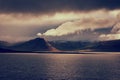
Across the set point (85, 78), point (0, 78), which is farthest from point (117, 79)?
point (0, 78)

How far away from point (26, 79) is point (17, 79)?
3938mm

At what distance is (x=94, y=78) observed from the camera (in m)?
133

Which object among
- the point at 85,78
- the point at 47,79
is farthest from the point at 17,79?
the point at 85,78

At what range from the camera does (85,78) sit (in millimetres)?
133500

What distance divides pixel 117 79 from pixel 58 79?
87.1ft

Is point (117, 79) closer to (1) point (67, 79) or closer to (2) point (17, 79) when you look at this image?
(1) point (67, 79)

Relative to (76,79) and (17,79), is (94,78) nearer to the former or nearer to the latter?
(76,79)

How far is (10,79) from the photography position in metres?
126

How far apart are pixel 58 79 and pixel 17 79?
723 inches

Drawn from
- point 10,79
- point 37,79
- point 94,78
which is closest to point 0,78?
point 10,79

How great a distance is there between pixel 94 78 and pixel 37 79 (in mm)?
26510

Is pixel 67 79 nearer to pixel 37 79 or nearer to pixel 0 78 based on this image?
pixel 37 79

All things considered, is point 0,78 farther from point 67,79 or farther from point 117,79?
point 117,79

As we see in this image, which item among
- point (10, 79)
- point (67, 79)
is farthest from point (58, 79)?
point (10, 79)
